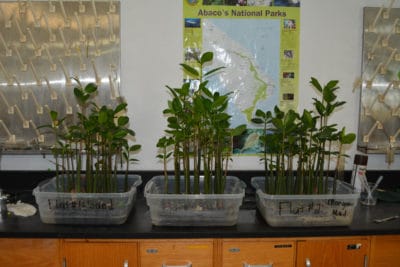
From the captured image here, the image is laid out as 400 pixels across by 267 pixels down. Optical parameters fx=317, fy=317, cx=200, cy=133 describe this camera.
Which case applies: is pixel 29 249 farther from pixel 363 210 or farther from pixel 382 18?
pixel 382 18

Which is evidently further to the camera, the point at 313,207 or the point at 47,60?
the point at 47,60

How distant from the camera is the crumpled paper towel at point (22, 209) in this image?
1677 millimetres

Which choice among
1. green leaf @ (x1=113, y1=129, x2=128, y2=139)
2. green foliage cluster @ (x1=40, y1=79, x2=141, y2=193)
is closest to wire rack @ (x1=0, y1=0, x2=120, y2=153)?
green foliage cluster @ (x1=40, y1=79, x2=141, y2=193)

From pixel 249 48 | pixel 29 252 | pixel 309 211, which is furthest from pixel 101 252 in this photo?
pixel 249 48

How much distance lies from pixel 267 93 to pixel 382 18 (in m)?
0.90

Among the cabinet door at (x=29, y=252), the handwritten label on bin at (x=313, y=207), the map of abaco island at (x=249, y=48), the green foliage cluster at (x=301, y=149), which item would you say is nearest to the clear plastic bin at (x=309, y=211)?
the handwritten label on bin at (x=313, y=207)

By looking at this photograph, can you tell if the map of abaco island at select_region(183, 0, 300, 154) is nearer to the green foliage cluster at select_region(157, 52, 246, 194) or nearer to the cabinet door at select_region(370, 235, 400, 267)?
the green foliage cluster at select_region(157, 52, 246, 194)

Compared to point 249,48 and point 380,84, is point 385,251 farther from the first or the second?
point 249,48

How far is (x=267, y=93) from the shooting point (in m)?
2.09

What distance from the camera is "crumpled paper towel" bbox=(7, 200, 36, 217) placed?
5.50ft

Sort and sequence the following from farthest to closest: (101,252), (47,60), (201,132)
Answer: (47,60)
(201,132)
(101,252)

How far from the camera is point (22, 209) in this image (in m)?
1.70

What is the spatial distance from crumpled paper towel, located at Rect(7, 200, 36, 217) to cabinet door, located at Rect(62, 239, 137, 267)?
35 centimetres

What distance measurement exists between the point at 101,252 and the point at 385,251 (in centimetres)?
137
